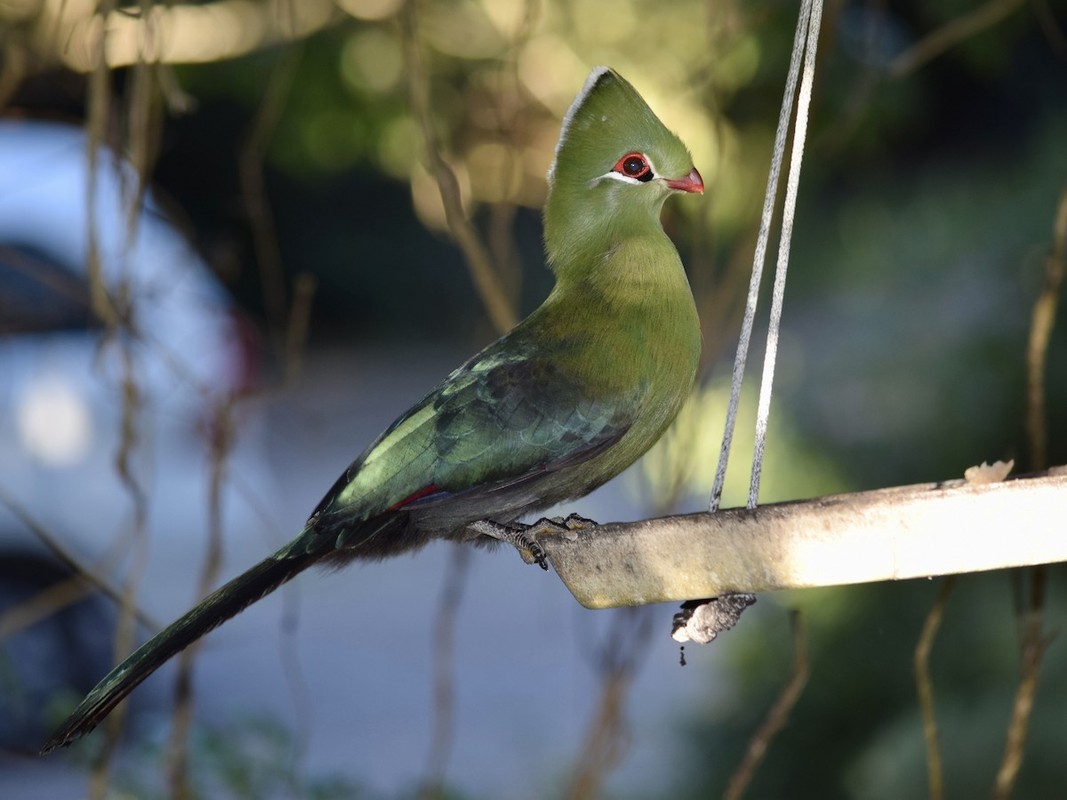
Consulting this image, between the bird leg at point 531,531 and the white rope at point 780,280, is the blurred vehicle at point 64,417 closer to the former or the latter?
the bird leg at point 531,531

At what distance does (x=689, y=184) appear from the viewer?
1814mm

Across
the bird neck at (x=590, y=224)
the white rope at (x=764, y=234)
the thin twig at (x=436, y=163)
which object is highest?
the thin twig at (x=436, y=163)

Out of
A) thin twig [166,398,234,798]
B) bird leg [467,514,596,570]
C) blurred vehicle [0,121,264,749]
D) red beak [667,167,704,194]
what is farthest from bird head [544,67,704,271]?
blurred vehicle [0,121,264,749]

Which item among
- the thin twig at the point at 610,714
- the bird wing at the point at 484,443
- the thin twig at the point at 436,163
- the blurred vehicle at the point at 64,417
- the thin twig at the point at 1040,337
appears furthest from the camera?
the blurred vehicle at the point at 64,417

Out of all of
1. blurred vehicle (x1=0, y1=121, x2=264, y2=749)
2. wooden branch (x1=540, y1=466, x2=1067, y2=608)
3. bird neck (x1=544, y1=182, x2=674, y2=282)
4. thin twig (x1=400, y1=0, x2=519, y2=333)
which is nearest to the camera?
wooden branch (x1=540, y1=466, x2=1067, y2=608)

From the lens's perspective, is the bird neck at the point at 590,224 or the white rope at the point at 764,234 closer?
the white rope at the point at 764,234

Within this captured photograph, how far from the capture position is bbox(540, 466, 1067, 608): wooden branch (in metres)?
1.34

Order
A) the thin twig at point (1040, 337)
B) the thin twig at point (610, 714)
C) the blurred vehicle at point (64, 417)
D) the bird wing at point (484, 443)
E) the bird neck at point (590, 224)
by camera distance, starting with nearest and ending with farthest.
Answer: the bird wing at point (484, 443)
the bird neck at point (590, 224)
the thin twig at point (1040, 337)
the thin twig at point (610, 714)
the blurred vehicle at point (64, 417)

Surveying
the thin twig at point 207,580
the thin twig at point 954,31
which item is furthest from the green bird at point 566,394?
the thin twig at point 954,31

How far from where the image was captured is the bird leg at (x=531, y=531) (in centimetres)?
175

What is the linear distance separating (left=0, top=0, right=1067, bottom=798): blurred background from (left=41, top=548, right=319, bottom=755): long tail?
58 centimetres

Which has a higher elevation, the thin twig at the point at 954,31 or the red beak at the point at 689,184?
the thin twig at the point at 954,31

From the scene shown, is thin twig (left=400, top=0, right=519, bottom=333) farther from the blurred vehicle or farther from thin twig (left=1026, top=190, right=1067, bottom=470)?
the blurred vehicle

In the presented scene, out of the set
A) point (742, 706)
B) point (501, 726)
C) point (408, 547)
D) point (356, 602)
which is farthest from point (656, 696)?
point (408, 547)
